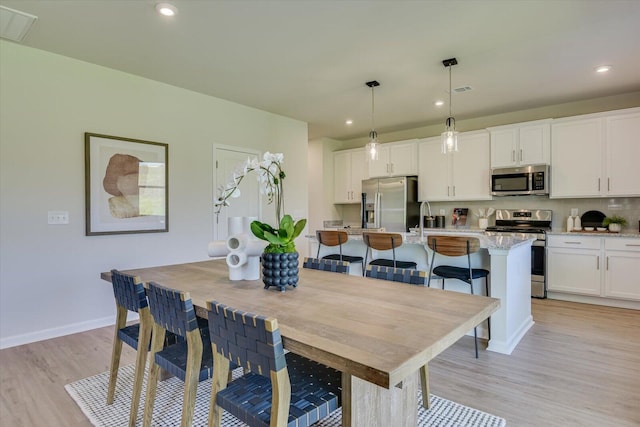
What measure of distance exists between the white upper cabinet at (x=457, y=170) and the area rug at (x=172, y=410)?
150 inches

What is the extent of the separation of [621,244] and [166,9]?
5.13 m

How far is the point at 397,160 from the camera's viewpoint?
596 cm

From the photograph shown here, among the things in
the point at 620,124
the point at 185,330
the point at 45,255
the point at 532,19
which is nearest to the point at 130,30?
the point at 45,255

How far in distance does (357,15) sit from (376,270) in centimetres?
187

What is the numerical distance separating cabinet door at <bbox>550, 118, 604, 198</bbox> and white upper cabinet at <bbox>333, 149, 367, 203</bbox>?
2983mm

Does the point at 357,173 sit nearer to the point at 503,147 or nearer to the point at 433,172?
the point at 433,172

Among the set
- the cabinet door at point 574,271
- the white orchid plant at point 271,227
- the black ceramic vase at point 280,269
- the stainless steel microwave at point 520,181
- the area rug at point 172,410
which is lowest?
the area rug at point 172,410

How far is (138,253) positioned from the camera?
3.73 metres

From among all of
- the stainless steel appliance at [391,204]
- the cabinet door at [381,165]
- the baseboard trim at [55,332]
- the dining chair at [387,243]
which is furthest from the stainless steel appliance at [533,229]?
the baseboard trim at [55,332]

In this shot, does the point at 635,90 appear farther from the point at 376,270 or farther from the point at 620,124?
the point at 376,270

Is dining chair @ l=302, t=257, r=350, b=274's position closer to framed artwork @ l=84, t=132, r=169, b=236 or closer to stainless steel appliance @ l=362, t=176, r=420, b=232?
framed artwork @ l=84, t=132, r=169, b=236

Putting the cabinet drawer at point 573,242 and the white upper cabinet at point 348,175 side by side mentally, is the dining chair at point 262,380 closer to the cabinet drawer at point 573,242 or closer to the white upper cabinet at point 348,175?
the cabinet drawer at point 573,242

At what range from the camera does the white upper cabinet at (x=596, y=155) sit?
13.4 ft

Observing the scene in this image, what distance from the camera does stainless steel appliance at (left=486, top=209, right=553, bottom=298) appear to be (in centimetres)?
441
